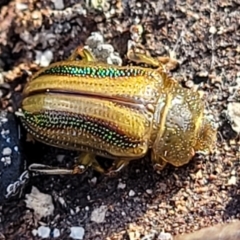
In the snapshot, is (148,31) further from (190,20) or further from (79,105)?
(79,105)

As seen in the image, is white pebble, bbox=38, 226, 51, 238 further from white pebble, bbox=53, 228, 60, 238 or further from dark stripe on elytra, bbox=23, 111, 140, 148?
dark stripe on elytra, bbox=23, 111, 140, 148

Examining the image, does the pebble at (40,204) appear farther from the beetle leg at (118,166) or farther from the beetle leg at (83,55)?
the beetle leg at (83,55)

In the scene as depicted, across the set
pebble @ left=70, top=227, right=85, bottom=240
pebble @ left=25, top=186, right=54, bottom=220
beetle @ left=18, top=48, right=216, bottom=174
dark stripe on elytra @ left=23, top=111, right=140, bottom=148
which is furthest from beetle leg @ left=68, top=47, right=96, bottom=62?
pebble @ left=70, top=227, right=85, bottom=240

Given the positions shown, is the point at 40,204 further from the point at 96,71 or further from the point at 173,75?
A: the point at 173,75

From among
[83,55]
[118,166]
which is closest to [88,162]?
[118,166]

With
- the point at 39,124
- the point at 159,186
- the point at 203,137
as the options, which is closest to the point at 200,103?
the point at 203,137

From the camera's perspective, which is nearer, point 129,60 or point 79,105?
point 79,105

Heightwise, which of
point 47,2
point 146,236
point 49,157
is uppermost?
point 47,2

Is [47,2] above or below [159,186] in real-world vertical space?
above
